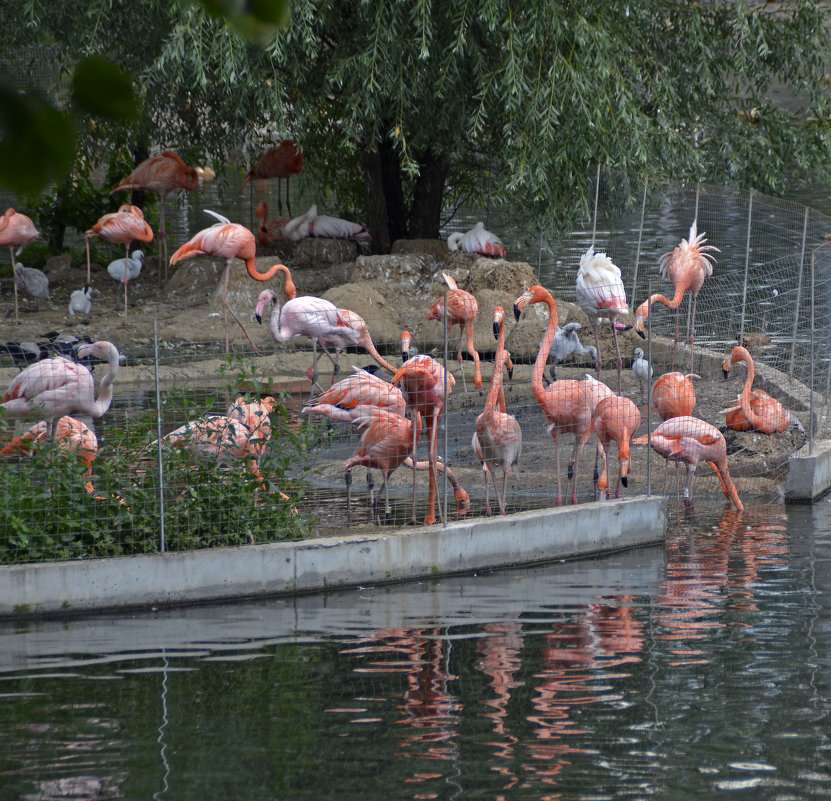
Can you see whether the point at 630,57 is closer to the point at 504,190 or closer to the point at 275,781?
the point at 504,190

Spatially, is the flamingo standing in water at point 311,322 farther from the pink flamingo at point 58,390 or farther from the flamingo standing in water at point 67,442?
the flamingo standing in water at point 67,442

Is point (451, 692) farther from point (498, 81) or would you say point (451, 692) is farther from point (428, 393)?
point (498, 81)

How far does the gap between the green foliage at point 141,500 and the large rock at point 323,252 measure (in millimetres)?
8643

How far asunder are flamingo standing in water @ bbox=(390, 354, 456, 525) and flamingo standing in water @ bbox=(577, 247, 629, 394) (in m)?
2.67

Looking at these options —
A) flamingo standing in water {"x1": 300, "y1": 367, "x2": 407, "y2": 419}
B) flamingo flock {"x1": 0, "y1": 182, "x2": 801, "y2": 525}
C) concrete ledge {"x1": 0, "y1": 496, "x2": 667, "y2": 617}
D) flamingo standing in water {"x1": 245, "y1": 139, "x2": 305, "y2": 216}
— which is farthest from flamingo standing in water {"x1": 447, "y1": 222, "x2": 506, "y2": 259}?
concrete ledge {"x1": 0, "y1": 496, "x2": 667, "y2": 617}

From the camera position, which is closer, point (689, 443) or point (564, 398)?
point (564, 398)

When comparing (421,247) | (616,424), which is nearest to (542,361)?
(616,424)

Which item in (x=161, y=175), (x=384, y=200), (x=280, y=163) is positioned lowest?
(x=384, y=200)

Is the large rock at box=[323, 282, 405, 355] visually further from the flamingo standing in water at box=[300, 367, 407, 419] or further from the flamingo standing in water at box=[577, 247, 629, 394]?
the flamingo standing in water at box=[300, 367, 407, 419]

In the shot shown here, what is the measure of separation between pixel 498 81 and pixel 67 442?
7.17m

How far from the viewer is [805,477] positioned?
7707 millimetres

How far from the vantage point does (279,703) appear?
14.4 feet

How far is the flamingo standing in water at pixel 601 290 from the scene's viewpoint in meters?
9.22

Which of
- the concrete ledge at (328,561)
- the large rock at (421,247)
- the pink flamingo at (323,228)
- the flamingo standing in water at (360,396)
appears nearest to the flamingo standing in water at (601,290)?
the flamingo standing in water at (360,396)
